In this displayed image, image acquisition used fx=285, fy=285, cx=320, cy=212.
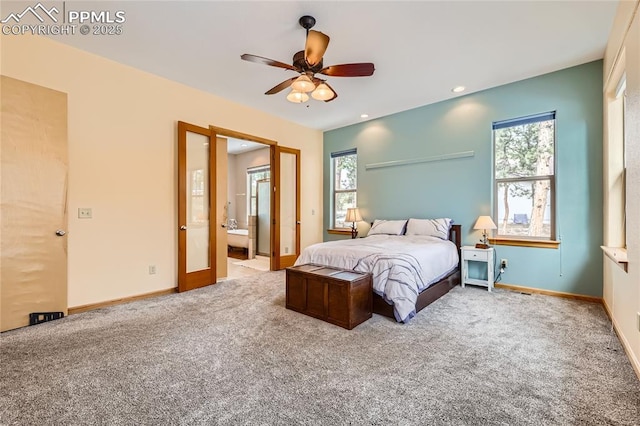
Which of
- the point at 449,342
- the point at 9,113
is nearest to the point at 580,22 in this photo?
the point at 449,342

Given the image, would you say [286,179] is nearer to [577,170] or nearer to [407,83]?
[407,83]

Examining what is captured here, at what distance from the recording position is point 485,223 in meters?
3.86

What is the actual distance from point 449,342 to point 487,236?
234 centimetres

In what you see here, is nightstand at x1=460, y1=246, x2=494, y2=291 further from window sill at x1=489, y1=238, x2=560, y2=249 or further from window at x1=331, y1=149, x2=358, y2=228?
window at x1=331, y1=149, x2=358, y2=228

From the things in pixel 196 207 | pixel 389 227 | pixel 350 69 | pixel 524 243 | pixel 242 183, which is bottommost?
pixel 524 243

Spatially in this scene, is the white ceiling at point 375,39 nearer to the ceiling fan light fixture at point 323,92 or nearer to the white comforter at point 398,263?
the ceiling fan light fixture at point 323,92

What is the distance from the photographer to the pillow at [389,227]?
4.62 m

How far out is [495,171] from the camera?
4.16 meters

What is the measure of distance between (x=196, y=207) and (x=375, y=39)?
318 cm

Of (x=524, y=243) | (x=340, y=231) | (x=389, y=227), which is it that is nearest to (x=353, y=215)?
(x=340, y=231)

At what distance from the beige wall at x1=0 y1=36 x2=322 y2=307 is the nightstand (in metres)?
4.05

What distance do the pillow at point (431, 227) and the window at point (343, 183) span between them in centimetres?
159

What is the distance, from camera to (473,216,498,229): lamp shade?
151 inches

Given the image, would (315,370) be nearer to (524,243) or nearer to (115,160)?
(115,160)
